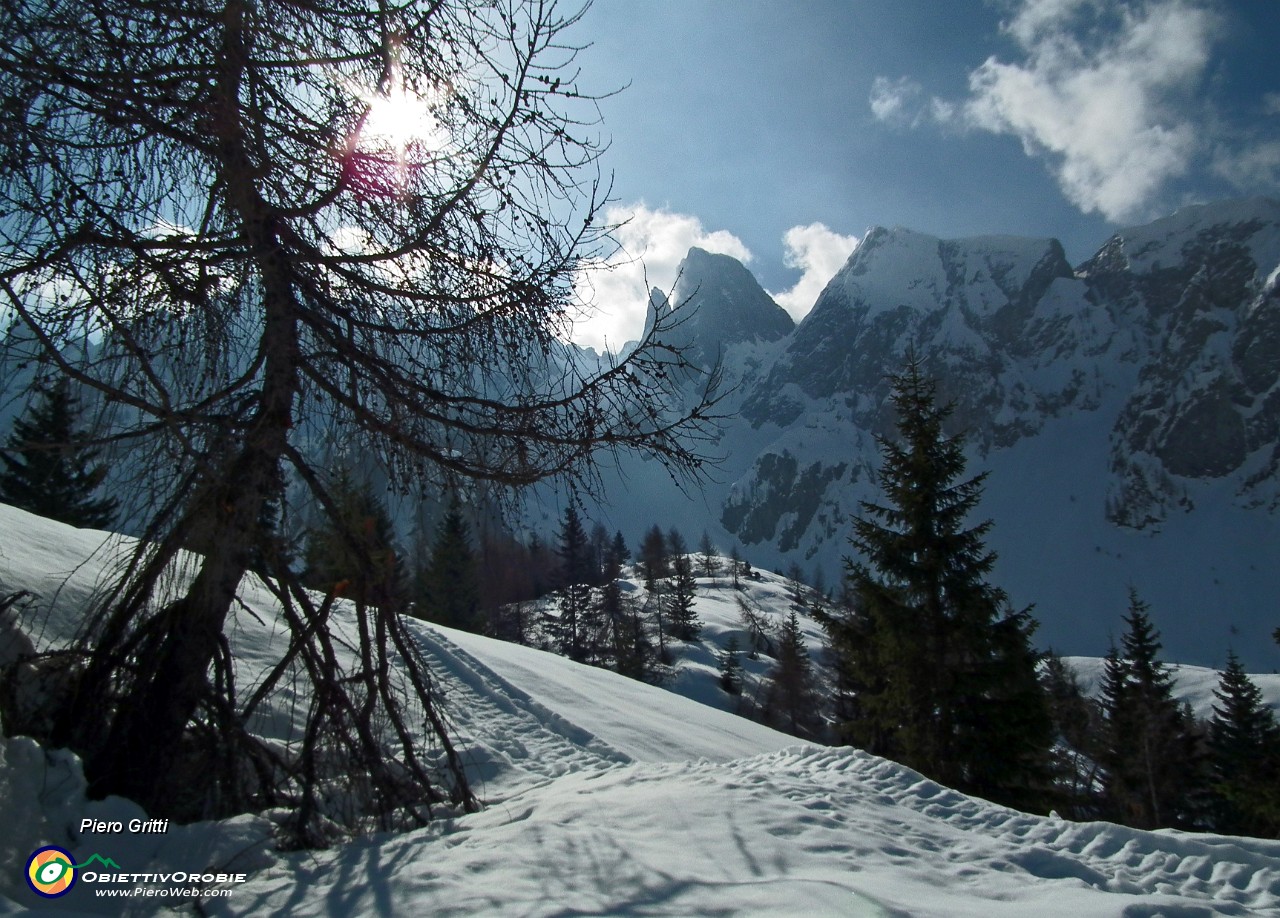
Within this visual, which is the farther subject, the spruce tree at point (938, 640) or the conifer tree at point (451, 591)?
the conifer tree at point (451, 591)

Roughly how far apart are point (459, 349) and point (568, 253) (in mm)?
818

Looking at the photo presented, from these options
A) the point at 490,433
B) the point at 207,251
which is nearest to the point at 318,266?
the point at 207,251

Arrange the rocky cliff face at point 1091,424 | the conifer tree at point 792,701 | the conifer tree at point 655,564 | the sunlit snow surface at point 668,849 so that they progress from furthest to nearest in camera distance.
A: the rocky cliff face at point 1091,424 < the conifer tree at point 655,564 < the conifer tree at point 792,701 < the sunlit snow surface at point 668,849

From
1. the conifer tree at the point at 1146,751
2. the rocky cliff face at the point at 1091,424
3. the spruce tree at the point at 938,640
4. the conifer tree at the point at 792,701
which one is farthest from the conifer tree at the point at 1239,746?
the rocky cliff face at the point at 1091,424

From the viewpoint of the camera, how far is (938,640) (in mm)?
12141

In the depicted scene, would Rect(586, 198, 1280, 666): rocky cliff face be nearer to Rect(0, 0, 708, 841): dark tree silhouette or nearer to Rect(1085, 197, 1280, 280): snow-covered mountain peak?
Rect(1085, 197, 1280, 280): snow-covered mountain peak

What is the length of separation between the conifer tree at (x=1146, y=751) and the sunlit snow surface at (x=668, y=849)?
62.9ft

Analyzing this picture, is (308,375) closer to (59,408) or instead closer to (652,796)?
(59,408)

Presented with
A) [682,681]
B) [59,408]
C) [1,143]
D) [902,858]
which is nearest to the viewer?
[1,143]

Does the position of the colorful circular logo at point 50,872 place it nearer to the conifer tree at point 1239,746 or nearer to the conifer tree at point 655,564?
the conifer tree at point 1239,746

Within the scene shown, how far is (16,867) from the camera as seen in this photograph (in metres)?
2.57

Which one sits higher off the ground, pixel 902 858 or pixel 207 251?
pixel 207 251

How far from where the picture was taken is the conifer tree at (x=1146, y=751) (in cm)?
2100

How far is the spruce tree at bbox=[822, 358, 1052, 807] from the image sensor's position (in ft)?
37.2
